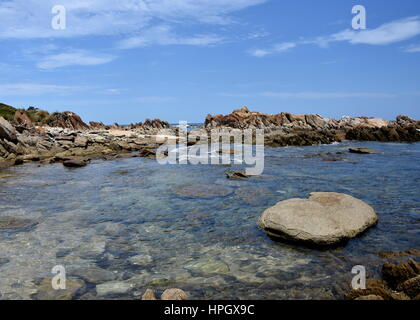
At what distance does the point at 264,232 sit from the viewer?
7121mm

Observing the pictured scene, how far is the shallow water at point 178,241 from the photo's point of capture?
4918 mm

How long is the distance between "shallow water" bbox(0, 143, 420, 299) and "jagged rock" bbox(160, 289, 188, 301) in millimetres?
369

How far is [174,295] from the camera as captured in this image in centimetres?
428

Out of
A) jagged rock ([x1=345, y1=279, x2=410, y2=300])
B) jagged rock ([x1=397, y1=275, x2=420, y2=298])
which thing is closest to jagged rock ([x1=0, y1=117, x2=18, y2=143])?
jagged rock ([x1=345, y1=279, x2=410, y2=300])

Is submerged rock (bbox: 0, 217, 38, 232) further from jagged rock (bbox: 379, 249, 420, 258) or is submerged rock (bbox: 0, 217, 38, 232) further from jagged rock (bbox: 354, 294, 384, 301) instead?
jagged rock (bbox: 379, 249, 420, 258)

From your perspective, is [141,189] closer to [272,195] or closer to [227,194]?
[227,194]

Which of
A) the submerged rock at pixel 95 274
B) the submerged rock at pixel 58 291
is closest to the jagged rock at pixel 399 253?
the submerged rock at pixel 95 274

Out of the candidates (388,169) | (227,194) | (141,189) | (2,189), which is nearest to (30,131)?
(2,189)

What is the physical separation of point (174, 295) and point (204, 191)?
7.63 meters

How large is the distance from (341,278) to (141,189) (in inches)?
350

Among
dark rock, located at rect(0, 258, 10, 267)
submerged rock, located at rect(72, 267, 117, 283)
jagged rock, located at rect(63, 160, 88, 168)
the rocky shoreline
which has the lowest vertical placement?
submerged rock, located at rect(72, 267, 117, 283)

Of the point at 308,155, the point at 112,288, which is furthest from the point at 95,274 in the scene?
the point at 308,155

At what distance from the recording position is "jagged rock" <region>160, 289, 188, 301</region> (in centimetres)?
Answer: 425

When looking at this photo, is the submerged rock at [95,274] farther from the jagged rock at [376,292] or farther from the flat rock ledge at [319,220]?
the jagged rock at [376,292]
